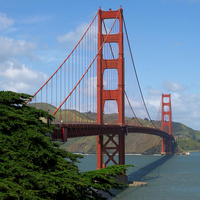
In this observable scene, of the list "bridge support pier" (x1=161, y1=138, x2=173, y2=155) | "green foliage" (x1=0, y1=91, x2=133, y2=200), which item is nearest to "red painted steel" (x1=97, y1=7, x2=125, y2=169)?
"green foliage" (x1=0, y1=91, x2=133, y2=200)

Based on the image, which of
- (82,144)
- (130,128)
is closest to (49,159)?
(130,128)

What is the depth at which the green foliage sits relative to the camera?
10.2 metres

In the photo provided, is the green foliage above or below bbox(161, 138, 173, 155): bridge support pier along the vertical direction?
above

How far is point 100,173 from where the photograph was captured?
11398mm

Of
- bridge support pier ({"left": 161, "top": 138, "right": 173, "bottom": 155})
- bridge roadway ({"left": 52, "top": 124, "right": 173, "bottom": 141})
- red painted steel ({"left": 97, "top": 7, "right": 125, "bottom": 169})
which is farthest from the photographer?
bridge support pier ({"left": 161, "top": 138, "right": 173, "bottom": 155})

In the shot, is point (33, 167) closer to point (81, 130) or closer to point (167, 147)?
point (81, 130)

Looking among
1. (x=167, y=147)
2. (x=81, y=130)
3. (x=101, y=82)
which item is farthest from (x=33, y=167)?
(x=167, y=147)

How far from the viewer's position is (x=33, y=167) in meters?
11.2

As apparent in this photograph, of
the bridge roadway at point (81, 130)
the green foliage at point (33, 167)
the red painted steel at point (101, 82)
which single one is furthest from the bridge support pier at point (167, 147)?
the green foliage at point (33, 167)

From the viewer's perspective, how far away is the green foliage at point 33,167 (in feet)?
33.4

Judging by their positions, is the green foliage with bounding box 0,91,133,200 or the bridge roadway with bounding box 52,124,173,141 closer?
the green foliage with bounding box 0,91,133,200

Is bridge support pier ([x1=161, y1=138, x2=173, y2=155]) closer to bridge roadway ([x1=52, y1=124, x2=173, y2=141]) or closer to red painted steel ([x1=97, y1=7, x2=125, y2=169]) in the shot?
bridge roadway ([x1=52, y1=124, x2=173, y2=141])

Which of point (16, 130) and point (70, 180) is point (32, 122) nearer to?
point (16, 130)

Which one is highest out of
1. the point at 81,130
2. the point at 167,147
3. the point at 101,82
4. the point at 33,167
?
the point at 101,82
